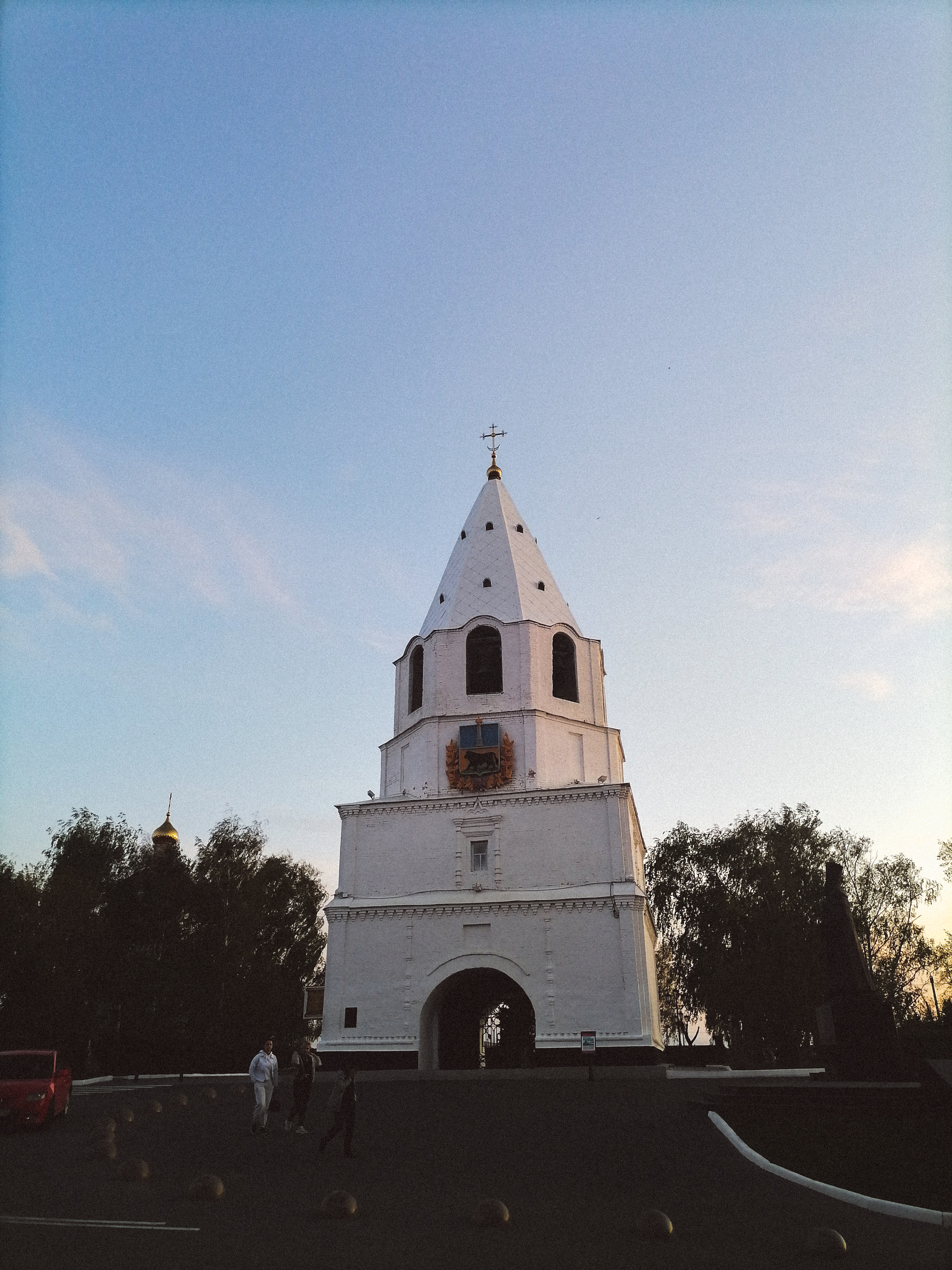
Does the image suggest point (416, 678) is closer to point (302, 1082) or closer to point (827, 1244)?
point (302, 1082)

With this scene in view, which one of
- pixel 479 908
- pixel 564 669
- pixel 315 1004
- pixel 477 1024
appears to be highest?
pixel 564 669

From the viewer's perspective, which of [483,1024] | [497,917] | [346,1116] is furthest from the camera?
[483,1024]

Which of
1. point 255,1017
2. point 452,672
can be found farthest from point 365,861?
point 255,1017

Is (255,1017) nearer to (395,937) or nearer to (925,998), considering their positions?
(395,937)

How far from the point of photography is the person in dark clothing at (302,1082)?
47.9 ft

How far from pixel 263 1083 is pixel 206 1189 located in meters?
5.77

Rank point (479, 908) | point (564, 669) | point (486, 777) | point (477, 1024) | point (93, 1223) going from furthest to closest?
point (564, 669) < point (477, 1024) < point (486, 777) < point (479, 908) < point (93, 1223)

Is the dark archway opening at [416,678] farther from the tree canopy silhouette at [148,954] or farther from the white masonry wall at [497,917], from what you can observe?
the tree canopy silhouette at [148,954]

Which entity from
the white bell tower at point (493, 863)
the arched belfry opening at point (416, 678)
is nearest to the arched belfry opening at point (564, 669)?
the white bell tower at point (493, 863)

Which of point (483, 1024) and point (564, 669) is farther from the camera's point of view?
point (564, 669)

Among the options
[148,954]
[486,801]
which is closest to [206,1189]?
[486,801]

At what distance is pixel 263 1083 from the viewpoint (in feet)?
47.9

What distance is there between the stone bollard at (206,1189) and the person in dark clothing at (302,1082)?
216 inches

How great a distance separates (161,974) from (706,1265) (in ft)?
113
